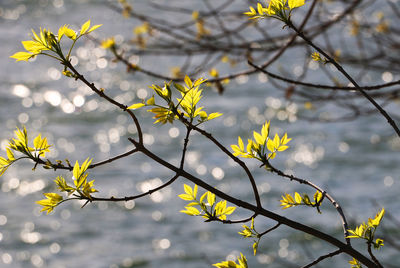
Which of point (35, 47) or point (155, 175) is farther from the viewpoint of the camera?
point (155, 175)

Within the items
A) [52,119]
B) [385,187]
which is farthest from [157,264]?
[52,119]

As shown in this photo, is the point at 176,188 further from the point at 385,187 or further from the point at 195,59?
the point at 195,59

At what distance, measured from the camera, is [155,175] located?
25.1 feet

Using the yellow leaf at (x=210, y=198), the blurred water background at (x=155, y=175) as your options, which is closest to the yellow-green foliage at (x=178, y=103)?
the yellow leaf at (x=210, y=198)

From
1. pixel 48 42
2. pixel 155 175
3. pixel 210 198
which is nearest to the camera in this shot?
pixel 48 42

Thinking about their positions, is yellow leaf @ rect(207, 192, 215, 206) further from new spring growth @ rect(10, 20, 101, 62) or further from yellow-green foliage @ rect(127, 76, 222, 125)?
new spring growth @ rect(10, 20, 101, 62)

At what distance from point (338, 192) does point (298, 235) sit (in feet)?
2.58

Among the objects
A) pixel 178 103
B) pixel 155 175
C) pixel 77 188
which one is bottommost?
pixel 77 188

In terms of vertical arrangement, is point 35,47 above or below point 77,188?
above

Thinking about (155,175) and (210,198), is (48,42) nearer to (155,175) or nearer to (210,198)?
(210,198)

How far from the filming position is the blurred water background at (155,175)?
21.0ft

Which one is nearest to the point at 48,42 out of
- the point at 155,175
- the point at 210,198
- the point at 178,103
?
the point at 178,103

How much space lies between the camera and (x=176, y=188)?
738 cm

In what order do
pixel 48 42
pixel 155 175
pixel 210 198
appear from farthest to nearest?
1. pixel 155 175
2. pixel 210 198
3. pixel 48 42
